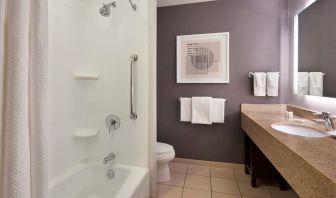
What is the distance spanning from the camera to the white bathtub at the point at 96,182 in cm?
142

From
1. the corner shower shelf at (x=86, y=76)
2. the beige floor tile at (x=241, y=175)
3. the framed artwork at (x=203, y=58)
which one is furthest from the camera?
the framed artwork at (x=203, y=58)

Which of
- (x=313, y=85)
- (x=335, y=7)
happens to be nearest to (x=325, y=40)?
(x=335, y=7)

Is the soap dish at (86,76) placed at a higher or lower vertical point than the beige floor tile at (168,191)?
higher

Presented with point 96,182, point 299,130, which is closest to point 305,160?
point 299,130

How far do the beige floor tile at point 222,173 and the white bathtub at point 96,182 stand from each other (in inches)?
40.3

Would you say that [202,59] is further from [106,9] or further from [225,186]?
[225,186]

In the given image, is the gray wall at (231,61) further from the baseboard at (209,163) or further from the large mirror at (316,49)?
the large mirror at (316,49)

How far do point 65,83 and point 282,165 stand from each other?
6.05ft

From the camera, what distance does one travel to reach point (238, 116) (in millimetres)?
2303

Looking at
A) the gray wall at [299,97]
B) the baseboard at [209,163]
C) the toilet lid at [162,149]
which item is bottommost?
the baseboard at [209,163]

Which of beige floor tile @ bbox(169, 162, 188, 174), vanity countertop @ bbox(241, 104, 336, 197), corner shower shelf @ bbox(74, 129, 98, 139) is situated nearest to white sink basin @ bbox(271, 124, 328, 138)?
vanity countertop @ bbox(241, 104, 336, 197)

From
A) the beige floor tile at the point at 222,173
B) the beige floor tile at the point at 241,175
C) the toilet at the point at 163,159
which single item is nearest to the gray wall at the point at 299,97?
the beige floor tile at the point at 241,175

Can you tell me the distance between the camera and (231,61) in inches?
89.9

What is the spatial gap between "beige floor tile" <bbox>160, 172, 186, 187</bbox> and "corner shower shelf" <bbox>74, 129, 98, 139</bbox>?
101 centimetres
